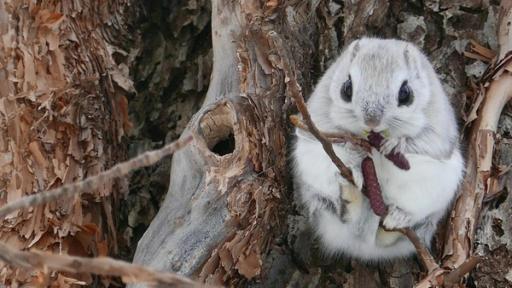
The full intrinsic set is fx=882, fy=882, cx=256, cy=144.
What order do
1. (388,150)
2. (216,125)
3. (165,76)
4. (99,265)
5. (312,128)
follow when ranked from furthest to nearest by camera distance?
1. (165,76)
2. (216,125)
3. (388,150)
4. (312,128)
5. (99,265)

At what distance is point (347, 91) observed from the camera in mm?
1935

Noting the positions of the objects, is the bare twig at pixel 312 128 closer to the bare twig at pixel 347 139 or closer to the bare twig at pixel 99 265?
the bare twig at pixel 347 139

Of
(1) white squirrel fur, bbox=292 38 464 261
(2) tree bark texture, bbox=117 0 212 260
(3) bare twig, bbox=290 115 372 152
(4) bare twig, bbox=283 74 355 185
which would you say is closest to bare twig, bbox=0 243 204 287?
(4) bare twig, bbox=283 74 355 185

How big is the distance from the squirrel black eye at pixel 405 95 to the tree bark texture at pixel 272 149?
303 mm

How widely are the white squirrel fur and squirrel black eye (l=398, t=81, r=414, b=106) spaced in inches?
0.4

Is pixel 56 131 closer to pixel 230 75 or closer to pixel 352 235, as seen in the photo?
pixel 230 75

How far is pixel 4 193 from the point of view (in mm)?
2113

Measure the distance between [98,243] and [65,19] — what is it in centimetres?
59

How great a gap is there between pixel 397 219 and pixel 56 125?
877 millimetres

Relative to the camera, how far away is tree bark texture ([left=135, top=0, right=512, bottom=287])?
205cm

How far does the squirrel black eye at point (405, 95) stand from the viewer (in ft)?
6.24

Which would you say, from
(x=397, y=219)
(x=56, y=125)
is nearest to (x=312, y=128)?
(x=397, y=219)

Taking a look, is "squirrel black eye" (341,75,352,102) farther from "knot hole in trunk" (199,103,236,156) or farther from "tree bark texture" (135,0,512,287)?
"knot hole in trunk" (199,103,236,156)

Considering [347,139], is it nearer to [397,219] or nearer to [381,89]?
[381,89]
